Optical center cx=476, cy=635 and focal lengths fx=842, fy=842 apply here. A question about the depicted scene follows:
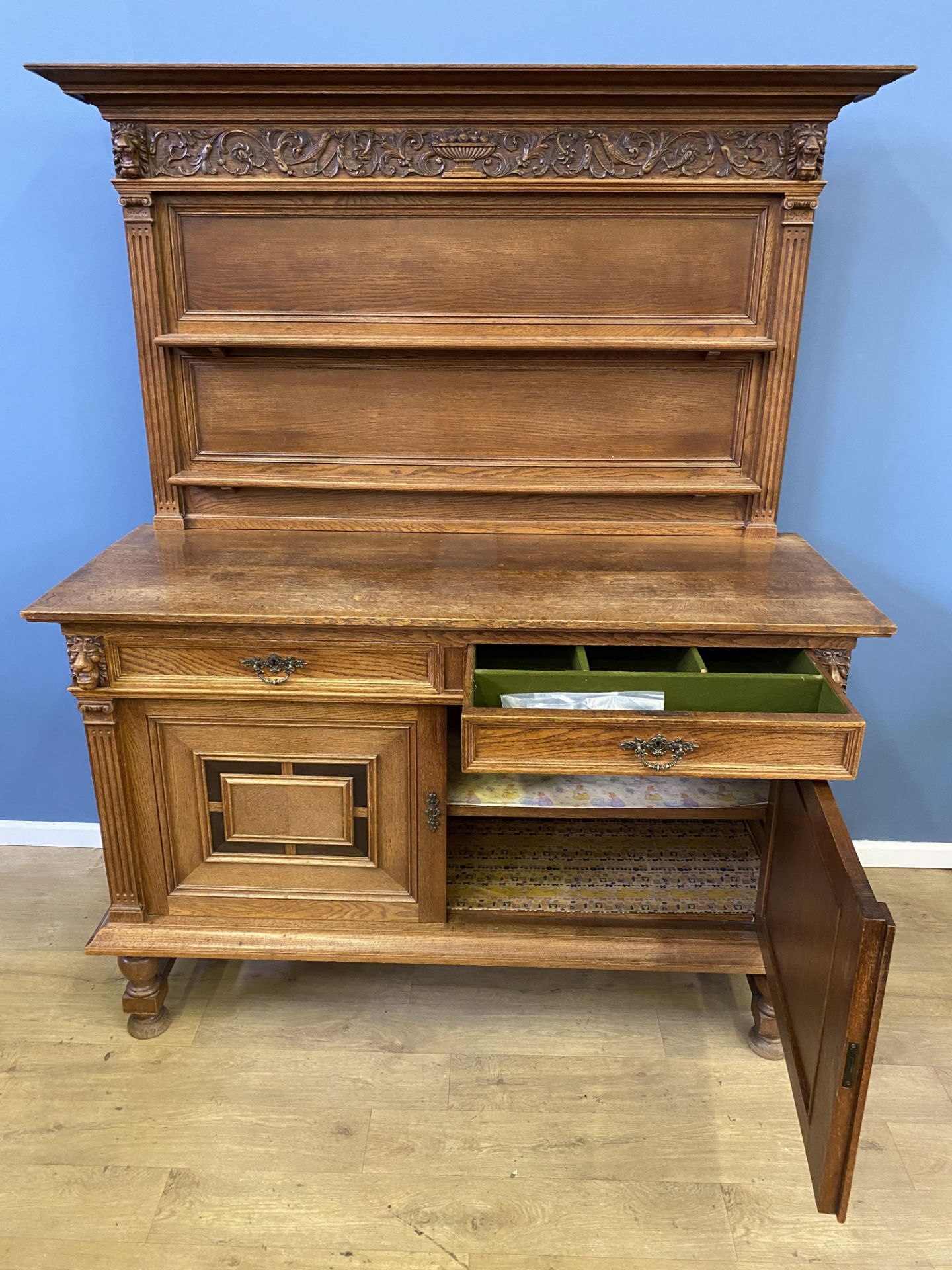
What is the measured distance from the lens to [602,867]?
1805mm

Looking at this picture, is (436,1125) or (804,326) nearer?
(436,1125)

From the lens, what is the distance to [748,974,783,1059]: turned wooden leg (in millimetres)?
1672

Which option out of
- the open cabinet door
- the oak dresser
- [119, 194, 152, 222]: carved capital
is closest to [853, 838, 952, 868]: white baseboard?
the oak dresser

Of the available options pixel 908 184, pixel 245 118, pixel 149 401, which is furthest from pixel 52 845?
pixel 908 184

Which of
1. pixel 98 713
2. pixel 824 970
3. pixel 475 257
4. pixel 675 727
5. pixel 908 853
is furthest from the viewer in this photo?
pixel 908 853

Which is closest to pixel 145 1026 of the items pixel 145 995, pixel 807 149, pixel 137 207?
pixel 145 995

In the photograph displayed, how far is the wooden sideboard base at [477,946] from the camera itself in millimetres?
1635

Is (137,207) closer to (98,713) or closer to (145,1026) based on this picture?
(98,713)

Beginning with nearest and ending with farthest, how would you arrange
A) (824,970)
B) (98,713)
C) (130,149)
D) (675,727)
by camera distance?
(824,970) < (675,727) < (98,713) < (130,149)

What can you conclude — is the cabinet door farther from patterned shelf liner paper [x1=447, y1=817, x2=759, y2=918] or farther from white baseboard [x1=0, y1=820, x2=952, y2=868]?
white baseboard [x1=0, y1=820, x2=952, y2=868]

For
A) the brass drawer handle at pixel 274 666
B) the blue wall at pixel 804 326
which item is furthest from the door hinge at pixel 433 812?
the blue wall at pixel 804 326

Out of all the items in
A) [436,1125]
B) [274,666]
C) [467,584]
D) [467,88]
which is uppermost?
[467,88]

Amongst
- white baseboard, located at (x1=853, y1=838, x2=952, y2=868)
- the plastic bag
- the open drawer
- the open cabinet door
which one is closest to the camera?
the open cabinet door

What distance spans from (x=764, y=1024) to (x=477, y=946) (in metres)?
0.60
